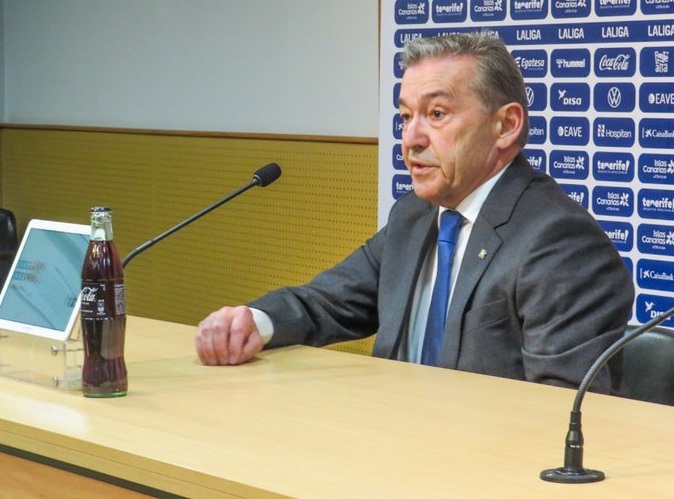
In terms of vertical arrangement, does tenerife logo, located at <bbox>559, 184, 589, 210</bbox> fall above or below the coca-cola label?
above

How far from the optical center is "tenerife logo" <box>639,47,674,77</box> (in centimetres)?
363

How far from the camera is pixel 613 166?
3809 mm

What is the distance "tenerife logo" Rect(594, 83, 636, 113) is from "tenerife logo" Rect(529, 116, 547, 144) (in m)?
0.21

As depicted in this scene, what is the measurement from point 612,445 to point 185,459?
625 mm

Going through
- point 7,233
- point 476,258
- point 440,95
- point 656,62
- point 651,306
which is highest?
point 656,62

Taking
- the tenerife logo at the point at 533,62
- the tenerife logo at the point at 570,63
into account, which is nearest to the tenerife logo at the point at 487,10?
the tenerife logo at the point at 533,62

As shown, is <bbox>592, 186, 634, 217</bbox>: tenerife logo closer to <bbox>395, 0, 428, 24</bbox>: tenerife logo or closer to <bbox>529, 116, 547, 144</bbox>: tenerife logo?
<bbox>529, 116, 547, 144</bbox>: tenerife logo

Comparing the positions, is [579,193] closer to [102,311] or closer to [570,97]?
[570,97]

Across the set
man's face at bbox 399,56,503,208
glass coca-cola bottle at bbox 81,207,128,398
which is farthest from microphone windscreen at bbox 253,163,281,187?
glass coca-cola bottle at bbox 81,207,128,398

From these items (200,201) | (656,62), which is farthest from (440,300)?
(200,201)

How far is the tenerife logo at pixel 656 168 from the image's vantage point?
367 centimetres

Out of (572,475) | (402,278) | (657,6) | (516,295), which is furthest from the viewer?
(657,6)

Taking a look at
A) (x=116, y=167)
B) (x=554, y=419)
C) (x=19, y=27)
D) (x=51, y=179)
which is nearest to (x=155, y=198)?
(x=116, y=167)

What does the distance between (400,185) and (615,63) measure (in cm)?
97
